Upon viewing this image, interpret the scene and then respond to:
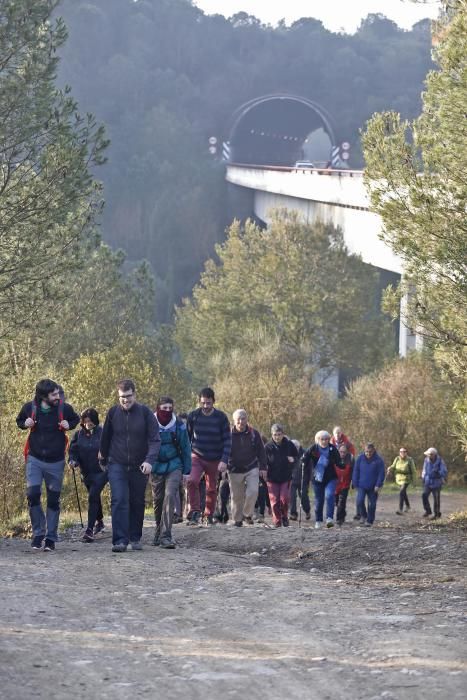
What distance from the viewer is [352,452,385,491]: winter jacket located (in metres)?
20.0

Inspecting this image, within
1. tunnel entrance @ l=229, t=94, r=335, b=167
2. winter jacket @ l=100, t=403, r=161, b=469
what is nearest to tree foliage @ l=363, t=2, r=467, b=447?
winter jacket @ l=100, t=403, r=161, b=469

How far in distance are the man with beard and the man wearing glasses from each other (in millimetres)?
405

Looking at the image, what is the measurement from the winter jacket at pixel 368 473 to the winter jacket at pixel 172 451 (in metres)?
7.04

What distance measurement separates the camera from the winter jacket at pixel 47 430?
1293 cm

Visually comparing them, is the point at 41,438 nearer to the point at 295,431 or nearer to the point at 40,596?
the point at 40,596

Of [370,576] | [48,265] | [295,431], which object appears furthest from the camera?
[295,431]

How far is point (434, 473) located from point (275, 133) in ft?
383

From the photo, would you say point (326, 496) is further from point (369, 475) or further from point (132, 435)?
point (132, 435)

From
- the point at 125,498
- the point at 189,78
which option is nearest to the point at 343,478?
the point at 125,498

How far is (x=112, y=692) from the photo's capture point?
7.17 metres

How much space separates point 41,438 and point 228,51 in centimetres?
15207

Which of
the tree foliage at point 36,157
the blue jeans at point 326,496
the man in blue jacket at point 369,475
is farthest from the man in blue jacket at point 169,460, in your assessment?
the tree foliage at point 36,157

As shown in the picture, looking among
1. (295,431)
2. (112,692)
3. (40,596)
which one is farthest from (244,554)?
(295,431)

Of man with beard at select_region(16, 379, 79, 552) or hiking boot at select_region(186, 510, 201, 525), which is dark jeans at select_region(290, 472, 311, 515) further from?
man with beard at select_region(16, 379, 79, 552)
